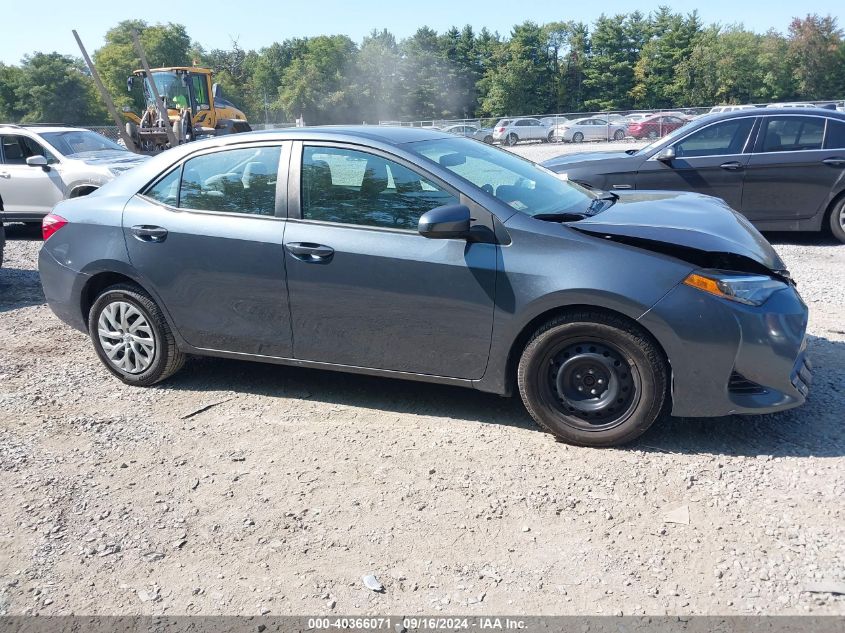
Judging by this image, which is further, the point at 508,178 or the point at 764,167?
the point at 764,167

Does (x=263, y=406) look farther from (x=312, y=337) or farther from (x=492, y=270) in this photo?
(x=492, y=270)

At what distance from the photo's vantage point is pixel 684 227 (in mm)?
4090

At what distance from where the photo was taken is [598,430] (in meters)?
3.99

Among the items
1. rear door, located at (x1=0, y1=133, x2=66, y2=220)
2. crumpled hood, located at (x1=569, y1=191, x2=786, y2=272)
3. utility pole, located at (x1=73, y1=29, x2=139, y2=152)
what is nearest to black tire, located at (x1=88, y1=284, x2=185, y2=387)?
crumpled hood, located at (x1=569, y1=191, x2=786, y2=272)

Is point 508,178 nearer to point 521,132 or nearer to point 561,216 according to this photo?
point 561,216

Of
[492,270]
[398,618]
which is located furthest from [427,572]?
[492,270]

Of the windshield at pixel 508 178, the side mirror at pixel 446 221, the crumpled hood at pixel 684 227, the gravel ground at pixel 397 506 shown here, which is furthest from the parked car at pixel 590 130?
the side mirror at pixel 446 221

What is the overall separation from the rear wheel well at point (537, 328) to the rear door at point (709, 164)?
5.81 meters

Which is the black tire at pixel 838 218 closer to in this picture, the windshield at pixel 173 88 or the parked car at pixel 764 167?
the parked car at pixel 764 167

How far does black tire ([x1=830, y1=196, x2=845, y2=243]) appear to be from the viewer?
29.1ft

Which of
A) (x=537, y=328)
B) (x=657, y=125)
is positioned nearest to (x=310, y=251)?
Result: (x=537, y=328)

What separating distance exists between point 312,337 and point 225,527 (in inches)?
54.2

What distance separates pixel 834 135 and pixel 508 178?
6.18m

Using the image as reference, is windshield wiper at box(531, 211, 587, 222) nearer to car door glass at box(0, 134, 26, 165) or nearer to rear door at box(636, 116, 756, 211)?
rear door at box(636, 116, 756, 211)
